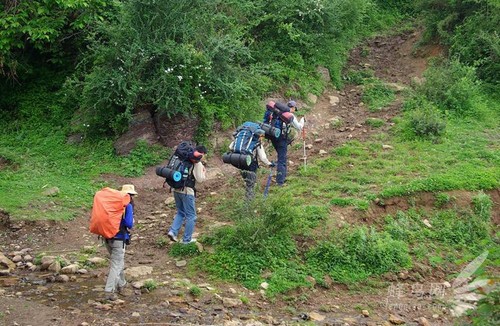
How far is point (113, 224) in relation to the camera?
28.6 feet

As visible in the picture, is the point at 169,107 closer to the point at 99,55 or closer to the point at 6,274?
the point at 99,55

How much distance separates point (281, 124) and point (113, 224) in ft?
14.8

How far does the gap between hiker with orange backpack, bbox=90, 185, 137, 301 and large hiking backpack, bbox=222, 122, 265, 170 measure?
8.10ft

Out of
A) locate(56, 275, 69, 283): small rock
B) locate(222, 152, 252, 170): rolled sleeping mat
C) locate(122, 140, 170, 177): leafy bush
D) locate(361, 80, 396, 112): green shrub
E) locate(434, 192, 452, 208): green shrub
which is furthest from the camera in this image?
locate(361, 80, 396, 112): green shrub

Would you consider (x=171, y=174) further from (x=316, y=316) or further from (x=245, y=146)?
(x=316, y=316)

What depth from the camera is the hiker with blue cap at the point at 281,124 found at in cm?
1219

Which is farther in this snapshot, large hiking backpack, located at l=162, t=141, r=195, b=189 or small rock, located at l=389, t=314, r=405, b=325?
large hiking backpack, located at l=162, t=141, r=195, b=189

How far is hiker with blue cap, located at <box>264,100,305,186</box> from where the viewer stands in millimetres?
12188

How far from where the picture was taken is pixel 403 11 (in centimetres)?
2286

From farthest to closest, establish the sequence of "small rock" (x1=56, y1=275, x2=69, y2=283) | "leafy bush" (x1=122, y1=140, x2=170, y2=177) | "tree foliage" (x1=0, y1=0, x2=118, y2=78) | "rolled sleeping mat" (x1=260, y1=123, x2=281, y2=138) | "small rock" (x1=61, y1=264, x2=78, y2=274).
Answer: "tree foliage" (x1=0, y1=0, x2=118, y2=78)
"leafy bush" (x1=122, y1=140, x2=170, y2=177)
"rolled sleeping mat" (x1=260, y1=123, x2=281, y2=138)
"small rock" (x1=61, y1=264, x2=78, y2=274)
"small rock" (x1=56, y1=275, x2=69, y2=283)

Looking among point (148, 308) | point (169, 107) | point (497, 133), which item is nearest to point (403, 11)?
point (497, 133)

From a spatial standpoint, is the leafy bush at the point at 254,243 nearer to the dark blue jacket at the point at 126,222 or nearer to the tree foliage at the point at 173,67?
the dark blue jacket at the point at 126,222

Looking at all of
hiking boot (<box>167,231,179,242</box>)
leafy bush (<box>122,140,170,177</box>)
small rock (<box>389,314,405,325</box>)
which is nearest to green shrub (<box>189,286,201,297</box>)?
hiking boot (<box>167,231,179,242</box>)

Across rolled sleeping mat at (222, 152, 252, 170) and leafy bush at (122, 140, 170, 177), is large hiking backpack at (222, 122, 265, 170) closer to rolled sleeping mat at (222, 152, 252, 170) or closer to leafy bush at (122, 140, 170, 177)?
rolled sleeping mat at (222, 152, 252, 170)
